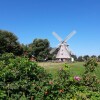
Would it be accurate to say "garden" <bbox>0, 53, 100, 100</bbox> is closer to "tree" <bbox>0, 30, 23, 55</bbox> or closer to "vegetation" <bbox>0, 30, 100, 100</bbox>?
"vegetation" <bbox>0, 30, 100, 100</bbox>

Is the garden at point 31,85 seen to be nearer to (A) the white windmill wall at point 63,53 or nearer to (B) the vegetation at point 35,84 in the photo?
(B) the vegetation at point 35,84

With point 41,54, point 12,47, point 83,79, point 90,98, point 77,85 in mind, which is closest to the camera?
point 90,98

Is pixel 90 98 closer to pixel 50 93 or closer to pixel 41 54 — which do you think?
pixel 50 93

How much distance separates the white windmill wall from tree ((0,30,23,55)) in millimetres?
29068

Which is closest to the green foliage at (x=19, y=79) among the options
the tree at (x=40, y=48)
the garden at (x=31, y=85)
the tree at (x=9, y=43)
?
the garden at (x=31, y=85)

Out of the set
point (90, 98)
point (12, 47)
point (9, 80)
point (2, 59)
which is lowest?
point (90, 98)

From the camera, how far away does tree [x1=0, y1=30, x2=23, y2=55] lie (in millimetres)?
69312

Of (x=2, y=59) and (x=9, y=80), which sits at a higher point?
(x=2, y=59)

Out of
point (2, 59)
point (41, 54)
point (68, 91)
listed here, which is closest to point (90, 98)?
point (68, 91)

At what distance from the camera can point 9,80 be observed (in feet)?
28.0

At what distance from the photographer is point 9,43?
69750 mm

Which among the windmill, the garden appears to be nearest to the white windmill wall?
the windmill

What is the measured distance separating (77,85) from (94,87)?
26.2 inches

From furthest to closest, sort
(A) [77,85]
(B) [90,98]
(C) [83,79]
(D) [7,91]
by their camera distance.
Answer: (C) [83,79] < (A) [77,85] < (B) [90,98] < (D) [7,91]
